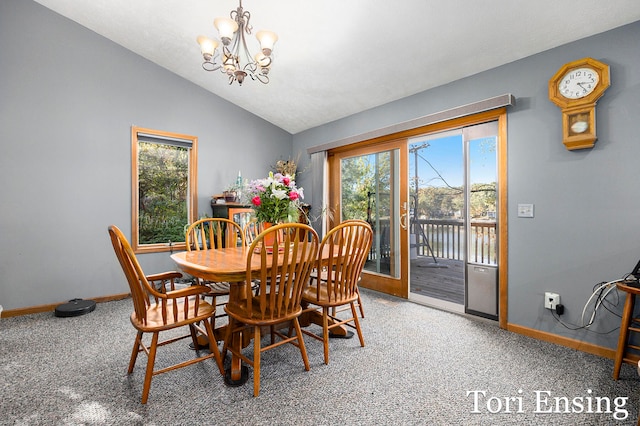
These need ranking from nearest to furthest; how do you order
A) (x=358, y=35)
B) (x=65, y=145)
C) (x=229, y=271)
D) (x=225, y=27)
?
(x=229, y=271) → (x=225, y=27) → (x=358, y=35) → (x=65, y=145)

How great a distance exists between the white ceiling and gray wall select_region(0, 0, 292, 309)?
0.31 m

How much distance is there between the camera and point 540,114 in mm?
2527

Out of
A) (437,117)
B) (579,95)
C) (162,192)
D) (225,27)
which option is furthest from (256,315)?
(162,192)

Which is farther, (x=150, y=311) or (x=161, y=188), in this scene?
(x=161, y=188)

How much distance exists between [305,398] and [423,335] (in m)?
1.32

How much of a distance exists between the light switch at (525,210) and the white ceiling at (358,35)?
1.29 meters

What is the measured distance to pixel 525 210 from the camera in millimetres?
2623

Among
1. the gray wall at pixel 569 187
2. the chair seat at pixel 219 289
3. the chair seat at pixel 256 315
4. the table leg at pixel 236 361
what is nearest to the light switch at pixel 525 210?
the gray wall at pixel 569 187

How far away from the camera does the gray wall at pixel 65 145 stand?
317 centimetres

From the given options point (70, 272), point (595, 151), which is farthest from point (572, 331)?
point (70, 272)

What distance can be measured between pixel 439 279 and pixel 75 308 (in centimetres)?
451

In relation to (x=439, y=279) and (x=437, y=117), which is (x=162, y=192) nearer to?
(x=437, y=117)

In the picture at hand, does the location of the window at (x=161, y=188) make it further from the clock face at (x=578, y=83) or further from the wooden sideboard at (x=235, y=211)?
the clock face at (x=578, y=83)

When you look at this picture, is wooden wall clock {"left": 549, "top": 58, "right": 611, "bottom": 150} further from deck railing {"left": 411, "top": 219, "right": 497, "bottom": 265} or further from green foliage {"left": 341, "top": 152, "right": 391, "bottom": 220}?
deck railing {"left": 411, "top": 219, "right": 497, "bottom": 265}
